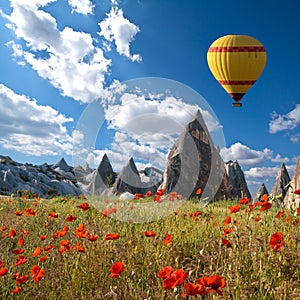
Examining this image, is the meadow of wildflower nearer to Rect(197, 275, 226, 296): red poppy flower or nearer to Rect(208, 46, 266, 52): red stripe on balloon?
Rect(197, 275, 226, 296): red poppy flower

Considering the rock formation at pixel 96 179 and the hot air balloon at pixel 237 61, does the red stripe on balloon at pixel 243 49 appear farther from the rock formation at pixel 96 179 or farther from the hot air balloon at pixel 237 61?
the rock formation at pixel 96 179

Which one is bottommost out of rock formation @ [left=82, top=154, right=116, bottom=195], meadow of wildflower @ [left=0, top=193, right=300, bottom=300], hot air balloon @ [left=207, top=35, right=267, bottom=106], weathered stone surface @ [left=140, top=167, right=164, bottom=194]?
meadow of wildflower @ [left=0, top=193, right=300, bottom=300]

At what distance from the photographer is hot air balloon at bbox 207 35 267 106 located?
590 inches

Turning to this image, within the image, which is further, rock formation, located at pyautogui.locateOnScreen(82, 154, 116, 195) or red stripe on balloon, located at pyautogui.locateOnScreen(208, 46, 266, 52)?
red stripe on balloon, located at pyautogui.locateOnScreen(208, 46, 266, 52)

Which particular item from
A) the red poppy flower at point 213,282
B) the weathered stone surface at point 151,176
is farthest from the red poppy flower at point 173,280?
the weathered stone surface at point 151,176

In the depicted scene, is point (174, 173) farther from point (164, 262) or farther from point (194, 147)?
point (164, 262)

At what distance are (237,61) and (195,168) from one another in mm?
5160

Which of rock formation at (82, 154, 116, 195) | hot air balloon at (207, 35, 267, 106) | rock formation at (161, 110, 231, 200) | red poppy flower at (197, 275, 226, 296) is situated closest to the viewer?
red poppy flower at (197, 275, 226, 296)

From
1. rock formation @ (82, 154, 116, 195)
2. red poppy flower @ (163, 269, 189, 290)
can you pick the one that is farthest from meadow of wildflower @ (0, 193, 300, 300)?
rock formation @ (82, 154, 116, 195)

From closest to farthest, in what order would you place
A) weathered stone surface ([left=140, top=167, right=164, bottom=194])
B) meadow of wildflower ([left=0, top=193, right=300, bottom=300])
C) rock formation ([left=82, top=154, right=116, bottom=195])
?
meadow of wildflower ([left=0, top=193, right=300, bottom=300]) < rock formation ([left=82, top=154, right=116, bottom=195]) < weathered stone surface ([left=140, top=167, right=164, bottom=194])

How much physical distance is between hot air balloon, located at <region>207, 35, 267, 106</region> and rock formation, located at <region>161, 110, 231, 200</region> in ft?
8.38

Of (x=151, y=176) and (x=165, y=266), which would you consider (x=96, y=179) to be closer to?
(x=151, y=176)

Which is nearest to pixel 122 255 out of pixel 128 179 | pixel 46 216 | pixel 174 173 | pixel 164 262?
pixel 164 262

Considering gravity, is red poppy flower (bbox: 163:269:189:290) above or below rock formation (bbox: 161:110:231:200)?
below
